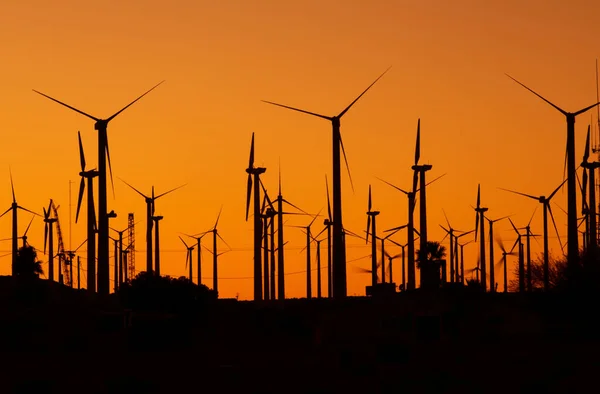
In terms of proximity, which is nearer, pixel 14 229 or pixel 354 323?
pixel 354 323

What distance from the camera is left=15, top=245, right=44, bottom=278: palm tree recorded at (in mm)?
166875

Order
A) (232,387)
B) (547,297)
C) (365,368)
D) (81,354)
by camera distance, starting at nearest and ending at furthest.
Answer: (232,387)
(365,368)
(81,354)
(547,297)

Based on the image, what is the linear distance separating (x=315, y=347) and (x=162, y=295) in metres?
30.2

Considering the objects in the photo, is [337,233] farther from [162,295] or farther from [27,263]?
[27,263]

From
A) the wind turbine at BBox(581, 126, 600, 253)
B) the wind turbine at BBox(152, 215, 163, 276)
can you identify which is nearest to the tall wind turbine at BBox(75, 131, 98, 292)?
the wind turbine at BBox(152, 215, 163, 276)

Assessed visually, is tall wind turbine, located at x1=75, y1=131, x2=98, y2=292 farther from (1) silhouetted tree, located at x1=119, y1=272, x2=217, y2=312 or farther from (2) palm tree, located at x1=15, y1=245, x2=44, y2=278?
(2) palm tree, located at x1=15, y1=245, x2=44, y2=278

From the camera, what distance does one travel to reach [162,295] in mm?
130250

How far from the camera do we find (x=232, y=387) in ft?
214

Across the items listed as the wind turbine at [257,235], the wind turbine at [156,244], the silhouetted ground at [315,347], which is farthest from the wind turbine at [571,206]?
the wind turbine at [156,244]

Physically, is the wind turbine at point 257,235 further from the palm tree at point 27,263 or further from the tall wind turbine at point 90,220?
the palm tree at point 27,263

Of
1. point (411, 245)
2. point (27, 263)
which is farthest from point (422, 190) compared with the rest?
point (27, 263)

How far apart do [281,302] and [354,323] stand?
39926 millimetres

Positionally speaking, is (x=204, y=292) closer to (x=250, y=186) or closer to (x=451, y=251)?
(x=250, y=186)

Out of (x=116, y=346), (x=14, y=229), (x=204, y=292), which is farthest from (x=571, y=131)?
(x=14, y=229)
